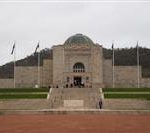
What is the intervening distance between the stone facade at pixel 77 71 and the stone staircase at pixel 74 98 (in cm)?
952

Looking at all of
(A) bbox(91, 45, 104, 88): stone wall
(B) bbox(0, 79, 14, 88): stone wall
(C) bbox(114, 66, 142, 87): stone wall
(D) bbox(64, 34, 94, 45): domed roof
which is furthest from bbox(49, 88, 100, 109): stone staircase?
(B) bbox(0, 79, 14, 88): stone wall

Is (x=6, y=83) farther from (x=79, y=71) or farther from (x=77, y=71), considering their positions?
(x=79, y=71)

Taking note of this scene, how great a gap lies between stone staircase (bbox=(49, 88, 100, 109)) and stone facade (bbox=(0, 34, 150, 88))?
375 inches

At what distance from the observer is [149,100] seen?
43500 millimetres

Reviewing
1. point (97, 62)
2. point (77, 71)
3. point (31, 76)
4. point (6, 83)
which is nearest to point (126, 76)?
point (97, 62)

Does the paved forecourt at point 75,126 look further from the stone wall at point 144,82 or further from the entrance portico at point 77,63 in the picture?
the stone wall at point 144,82

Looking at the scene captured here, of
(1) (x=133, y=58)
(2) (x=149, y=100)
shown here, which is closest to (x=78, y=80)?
(2) (x=149, y=100)

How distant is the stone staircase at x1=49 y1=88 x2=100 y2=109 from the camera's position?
45.5 meters

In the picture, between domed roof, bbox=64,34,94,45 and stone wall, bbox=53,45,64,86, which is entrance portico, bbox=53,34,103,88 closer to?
stone wall, bbox=53,45,64,86

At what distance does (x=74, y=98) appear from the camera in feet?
165

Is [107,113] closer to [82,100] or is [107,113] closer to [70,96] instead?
[82,100]

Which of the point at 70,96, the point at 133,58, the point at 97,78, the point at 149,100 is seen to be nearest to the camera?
the point at 149,100

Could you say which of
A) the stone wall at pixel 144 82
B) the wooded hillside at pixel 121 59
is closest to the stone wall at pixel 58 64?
the stone wall at pixel 144 82

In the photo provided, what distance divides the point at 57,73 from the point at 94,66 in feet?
17.9
